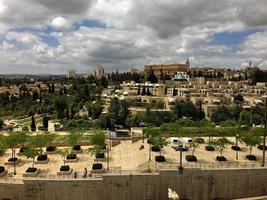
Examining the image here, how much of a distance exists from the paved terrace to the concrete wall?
1.07 metres

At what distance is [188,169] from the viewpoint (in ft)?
67.8

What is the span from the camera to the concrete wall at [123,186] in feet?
67.4

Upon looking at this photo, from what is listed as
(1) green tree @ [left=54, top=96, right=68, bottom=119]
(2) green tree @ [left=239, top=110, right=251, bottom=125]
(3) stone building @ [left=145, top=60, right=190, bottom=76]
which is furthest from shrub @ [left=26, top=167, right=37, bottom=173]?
(3) stone building @ [left=145, top=60, right=190, bottom=76]

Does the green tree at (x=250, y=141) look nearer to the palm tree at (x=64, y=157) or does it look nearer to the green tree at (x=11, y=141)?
the palm tree at (x=64, y=157)

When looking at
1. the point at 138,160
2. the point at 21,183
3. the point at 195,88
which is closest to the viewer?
the point at 21,183

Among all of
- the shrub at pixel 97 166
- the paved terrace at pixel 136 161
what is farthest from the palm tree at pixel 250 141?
the shrub at pixel 97 166

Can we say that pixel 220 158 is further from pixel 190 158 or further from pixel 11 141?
pixel 11 141

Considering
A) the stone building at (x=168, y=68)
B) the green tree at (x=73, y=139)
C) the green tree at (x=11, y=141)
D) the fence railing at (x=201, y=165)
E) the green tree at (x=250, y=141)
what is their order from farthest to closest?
1. the stone building at (x=168, y=68)
2. the green tree at (x=73, y=139)
3. the green tree at (x=11, y=141)
4. the green tree at (x=250, y=141)
5. the fence railing at (x=201, y=165)

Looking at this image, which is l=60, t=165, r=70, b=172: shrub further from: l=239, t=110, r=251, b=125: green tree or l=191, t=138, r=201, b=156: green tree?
l=239, t=110, r=251, b=125: green tree

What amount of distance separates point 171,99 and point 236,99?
16.5 meters

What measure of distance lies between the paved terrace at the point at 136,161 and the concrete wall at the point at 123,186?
1.07 meters

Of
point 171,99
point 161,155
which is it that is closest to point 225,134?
point 161,155

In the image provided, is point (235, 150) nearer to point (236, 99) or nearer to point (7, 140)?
point (7, 140)

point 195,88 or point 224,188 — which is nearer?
point 224,188
